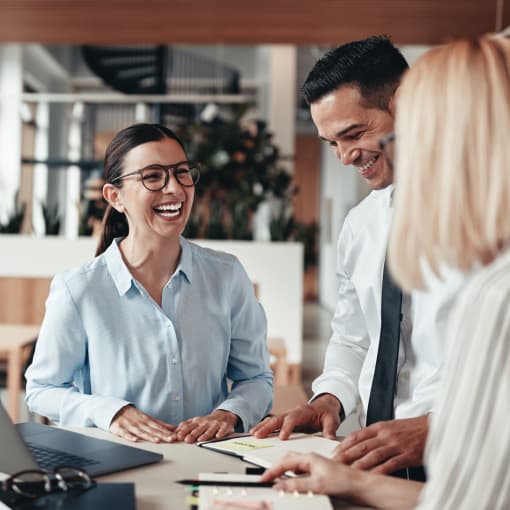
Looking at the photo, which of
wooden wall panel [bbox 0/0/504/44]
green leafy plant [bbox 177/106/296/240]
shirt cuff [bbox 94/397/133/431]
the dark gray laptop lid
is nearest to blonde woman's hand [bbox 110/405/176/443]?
shirt cuff [bbox 94/397/133/431]

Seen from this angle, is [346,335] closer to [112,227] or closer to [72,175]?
[112,227]

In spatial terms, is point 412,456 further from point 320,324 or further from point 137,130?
point 320,324

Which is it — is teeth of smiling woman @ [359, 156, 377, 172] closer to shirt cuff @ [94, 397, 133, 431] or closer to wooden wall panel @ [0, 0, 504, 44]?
shirt cuff @ [94, 397, 133, 431]

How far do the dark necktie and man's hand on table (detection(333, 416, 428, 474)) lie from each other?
193 mm

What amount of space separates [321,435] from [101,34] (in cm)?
546

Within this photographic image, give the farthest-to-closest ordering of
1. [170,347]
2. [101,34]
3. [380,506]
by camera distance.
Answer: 1. [101,34]
2. [170,347]
3. [380,506]

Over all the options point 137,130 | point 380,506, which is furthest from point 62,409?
point 380,506

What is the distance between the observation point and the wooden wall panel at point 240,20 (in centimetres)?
545

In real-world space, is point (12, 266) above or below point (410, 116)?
below

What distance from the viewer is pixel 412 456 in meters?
1.36

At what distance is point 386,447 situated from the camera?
1.36 m

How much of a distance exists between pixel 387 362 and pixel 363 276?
34cm

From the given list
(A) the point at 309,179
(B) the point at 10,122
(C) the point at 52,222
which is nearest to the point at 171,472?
(C) the point at 52,222

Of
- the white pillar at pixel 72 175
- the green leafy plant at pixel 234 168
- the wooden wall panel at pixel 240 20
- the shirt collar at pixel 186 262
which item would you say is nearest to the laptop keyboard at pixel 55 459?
the shirt collar at pixel 186 262
